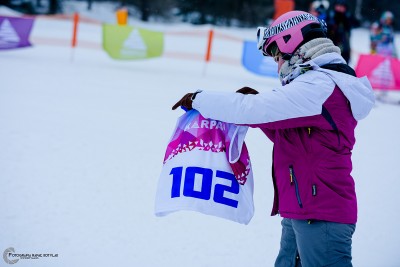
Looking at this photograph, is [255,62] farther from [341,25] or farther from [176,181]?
[176,181]

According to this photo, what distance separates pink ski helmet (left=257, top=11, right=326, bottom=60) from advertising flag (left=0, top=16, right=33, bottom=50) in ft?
30.5

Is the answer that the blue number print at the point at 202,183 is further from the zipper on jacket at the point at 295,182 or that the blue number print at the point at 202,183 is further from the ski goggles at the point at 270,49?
the ski goggles at the point at 270,49

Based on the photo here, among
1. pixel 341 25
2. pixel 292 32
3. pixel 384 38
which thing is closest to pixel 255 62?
pixel 341 25

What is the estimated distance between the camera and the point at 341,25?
9.62 metres

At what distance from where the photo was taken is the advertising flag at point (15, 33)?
395 inches

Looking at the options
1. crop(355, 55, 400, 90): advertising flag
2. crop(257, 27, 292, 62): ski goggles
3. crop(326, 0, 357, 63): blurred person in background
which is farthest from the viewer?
crop(355, 55, 400, 90): advertising flag

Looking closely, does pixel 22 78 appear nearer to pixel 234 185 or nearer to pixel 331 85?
pixel 234 185

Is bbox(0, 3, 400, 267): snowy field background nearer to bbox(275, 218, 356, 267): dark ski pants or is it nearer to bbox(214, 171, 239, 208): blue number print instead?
A: bbox(214, 171, 239, 208): blue number print

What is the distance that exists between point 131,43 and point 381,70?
576 centimetres

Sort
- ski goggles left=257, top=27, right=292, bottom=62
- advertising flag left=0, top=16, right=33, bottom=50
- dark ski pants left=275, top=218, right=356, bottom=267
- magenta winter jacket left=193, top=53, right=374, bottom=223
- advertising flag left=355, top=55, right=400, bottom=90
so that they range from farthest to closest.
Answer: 1. advertising flag left=0, top=16, right=33, bottom=50
2. advertising flag left=355, top=55, right=400, bottom=90
3. ski goggles left=257, top=27, right=292, bottom=62
4. dark ski pants left=275, top=218, right=356, bottom=267
5. magenta winter jacket left=193, top=53, right=374, bottom=223

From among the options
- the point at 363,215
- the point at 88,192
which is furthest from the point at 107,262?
the point at 363,215

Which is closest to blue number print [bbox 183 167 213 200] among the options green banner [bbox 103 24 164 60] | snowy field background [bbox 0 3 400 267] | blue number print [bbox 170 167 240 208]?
blue number print [bbox 170 167 240 208]

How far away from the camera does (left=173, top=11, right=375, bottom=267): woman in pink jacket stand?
71.8 inches

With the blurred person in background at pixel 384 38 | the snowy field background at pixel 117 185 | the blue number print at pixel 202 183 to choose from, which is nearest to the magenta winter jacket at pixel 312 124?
the blue number print at pixel 202 183
